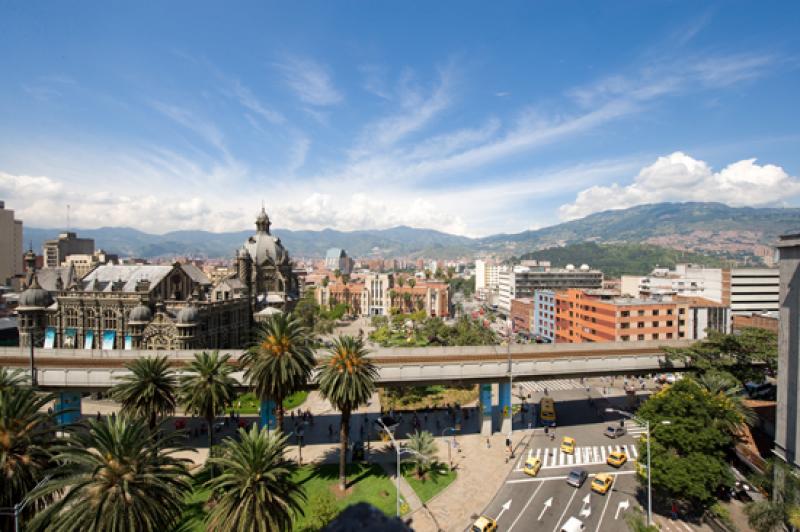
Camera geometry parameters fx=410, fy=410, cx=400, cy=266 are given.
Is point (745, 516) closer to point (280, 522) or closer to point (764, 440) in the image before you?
point (764, 440)

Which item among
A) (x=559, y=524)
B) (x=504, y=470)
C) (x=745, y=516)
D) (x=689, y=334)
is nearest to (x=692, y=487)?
(x=745, y=516)

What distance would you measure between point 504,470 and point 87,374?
45968mm

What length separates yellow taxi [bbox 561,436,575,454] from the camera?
48606mm

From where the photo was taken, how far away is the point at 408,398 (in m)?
66.7

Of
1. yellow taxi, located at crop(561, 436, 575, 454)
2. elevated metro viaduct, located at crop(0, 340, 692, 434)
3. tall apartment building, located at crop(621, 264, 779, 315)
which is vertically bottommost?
yellow taxi, located at crop(561, 436, 575, 454)

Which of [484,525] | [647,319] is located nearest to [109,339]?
[484,525]

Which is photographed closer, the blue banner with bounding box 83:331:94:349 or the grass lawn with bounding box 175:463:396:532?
the grass lawn with bounding box 175:463:396:532

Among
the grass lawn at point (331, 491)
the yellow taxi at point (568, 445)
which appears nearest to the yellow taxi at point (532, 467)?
the yellow taxi at point (568, 445)

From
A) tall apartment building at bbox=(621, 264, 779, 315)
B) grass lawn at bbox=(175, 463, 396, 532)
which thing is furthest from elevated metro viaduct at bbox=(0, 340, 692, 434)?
tall apartment building at bbox=(621, 264, 779, 315)

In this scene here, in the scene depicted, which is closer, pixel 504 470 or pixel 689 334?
pixel 504 470

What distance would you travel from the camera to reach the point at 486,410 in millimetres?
52844

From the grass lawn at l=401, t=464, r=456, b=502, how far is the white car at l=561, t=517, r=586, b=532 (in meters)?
11.7

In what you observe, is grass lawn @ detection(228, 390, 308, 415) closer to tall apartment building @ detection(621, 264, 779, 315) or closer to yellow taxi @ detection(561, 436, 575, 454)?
yellow taxi @ detection(561, 436, 575, 454)

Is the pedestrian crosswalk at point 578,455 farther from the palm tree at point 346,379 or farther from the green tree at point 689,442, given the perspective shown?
the palm tree at point 346,379
